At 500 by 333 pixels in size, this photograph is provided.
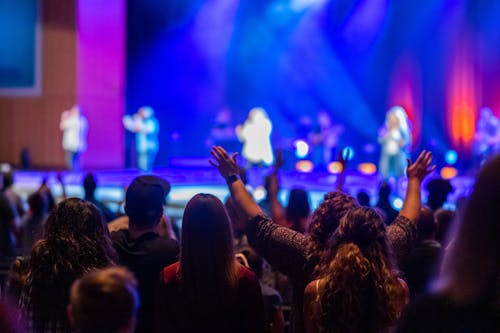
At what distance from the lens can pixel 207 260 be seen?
251cm

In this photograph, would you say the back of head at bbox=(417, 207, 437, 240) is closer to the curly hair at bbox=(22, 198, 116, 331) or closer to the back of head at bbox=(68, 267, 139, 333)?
the curly hair at bbox=(22, 198, 116, 331)

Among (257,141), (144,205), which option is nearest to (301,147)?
(257,141)

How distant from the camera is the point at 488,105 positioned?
1897cm

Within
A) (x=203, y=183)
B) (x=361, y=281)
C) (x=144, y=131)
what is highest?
(x=144, y=131)

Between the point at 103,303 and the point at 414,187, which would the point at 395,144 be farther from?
the point at 103,303

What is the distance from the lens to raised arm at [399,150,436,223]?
2.96 m

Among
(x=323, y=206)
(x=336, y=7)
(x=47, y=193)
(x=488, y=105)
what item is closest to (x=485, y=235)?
(x=323, y=206)

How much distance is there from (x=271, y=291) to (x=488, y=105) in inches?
677

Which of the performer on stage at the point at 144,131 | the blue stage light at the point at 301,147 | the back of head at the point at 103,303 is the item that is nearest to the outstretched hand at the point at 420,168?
the back of head at the point at 103,303

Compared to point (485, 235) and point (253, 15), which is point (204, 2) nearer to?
point (253, 15)

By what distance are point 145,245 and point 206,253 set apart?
2.05 feet

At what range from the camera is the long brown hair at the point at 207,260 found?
2.51 meters

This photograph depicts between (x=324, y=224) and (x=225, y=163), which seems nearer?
(x=324, y=224)

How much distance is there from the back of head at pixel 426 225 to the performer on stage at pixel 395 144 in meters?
10.4
